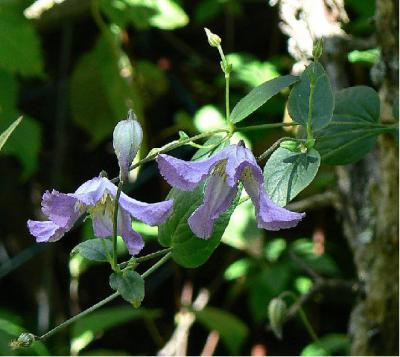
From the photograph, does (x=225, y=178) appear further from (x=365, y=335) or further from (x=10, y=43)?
(x=10, y=43)

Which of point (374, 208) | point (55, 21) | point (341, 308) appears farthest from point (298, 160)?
point (55, 21)

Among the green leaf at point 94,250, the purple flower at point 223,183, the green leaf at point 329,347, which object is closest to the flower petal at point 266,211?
the purple flower at point 223,183

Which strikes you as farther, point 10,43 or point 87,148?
point 87,148

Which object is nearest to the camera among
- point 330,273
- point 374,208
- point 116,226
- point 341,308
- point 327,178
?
point 116,226

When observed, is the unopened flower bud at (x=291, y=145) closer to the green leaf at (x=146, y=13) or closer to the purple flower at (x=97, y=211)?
the purple flower at (x=97, y=211)

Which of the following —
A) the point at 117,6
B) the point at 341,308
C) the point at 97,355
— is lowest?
the point at 341,308

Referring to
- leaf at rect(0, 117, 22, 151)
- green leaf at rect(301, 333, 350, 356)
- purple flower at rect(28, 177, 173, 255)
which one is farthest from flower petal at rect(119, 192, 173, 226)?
green leaf at rect(301, 333, 350, 356)

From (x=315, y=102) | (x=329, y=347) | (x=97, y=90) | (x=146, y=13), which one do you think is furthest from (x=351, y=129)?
(x=97, y=90)
